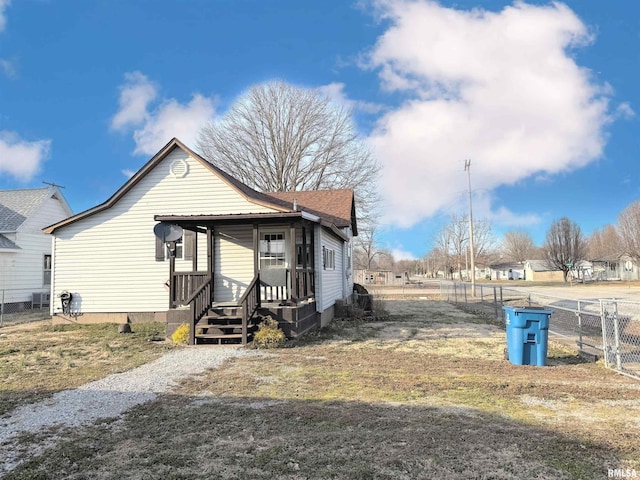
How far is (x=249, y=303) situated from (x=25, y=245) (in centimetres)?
1495

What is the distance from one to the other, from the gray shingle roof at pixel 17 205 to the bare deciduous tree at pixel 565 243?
54.1m

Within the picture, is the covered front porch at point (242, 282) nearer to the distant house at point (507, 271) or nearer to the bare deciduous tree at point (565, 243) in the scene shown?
the bare deciduous tree at point (565, 243)

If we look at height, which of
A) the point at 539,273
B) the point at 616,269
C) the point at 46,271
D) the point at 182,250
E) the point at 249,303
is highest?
the point at 182,250

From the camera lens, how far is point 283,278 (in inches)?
428

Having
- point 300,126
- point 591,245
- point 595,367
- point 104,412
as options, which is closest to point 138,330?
point 104,412

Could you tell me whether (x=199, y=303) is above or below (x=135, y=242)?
below

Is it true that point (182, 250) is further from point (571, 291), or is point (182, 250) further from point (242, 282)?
point (571, 291)

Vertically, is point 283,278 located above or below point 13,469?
above

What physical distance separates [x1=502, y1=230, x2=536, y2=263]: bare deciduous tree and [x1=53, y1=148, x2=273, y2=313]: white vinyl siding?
97393mm

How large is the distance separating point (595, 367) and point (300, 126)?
27.4 metres

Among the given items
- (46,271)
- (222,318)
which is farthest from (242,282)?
(46,271)

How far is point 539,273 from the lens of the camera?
7294cm

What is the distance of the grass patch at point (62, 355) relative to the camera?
6.26m

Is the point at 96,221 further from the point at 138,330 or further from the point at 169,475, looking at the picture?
the point at 169,475
